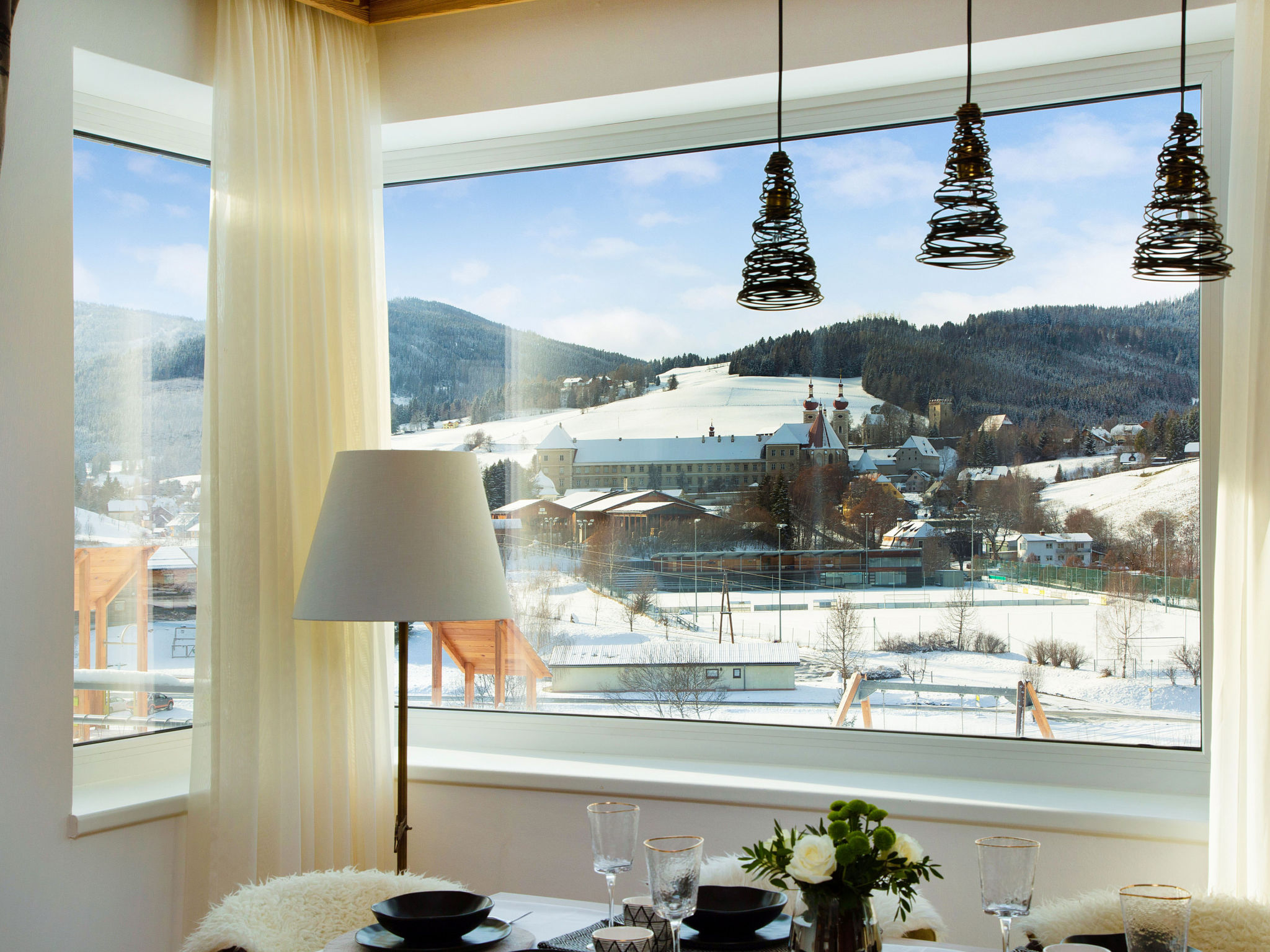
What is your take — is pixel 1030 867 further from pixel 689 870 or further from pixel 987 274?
pixel 987 274

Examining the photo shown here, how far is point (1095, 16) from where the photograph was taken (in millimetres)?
2516

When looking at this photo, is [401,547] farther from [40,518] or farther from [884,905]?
[884,905]

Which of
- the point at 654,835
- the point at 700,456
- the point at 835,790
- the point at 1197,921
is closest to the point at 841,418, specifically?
the point at 700,456

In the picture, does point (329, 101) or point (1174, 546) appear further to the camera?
point (329, 101)

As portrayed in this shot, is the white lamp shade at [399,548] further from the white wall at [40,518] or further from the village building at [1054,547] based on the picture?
the village building at [1054,547]

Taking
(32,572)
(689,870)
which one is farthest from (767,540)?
(32,572)

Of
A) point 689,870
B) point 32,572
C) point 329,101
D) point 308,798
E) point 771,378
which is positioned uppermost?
point 329,101

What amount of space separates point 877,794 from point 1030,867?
45.4 inches

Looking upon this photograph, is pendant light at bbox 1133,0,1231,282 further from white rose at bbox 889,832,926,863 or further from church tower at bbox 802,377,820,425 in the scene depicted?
church tower at bbox 802,377,820,425

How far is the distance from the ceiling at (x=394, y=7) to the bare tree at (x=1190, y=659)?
250 cm

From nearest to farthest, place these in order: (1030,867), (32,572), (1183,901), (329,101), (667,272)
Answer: (1183,901), (1030,867), (32,572), (329,101), (667,272)

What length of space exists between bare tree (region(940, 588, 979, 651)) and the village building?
7.1 inches

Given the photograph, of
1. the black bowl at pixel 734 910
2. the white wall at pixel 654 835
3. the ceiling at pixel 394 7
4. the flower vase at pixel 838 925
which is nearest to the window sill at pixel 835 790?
the white wall at pixel 654 835

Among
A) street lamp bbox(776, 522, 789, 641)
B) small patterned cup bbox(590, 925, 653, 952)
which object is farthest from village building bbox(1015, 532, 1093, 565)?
small patterned cup bbox(590, 925, 653, 952)
